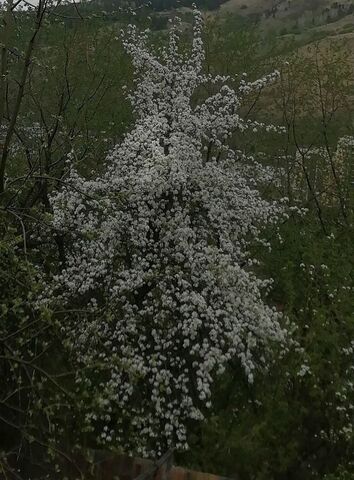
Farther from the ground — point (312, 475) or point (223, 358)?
point (223, 358)

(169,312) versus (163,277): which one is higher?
(163,277)

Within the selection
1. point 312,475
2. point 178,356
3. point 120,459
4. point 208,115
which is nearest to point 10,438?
point 120,459

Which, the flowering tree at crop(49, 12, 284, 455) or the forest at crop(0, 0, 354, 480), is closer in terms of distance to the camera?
the forest at crop(0, 0, 354, 480)

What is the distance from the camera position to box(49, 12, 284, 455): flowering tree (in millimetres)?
8820

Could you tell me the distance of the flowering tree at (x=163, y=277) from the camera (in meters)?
8.82

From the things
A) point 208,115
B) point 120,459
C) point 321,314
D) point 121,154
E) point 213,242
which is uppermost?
point 208,115

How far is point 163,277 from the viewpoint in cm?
927

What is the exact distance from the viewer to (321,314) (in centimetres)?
883

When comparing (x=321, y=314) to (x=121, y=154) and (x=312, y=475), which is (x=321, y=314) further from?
(x=121, y=154)

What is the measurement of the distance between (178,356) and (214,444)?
1540 millimetres

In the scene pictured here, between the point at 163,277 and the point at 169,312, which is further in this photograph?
the point at 169,312

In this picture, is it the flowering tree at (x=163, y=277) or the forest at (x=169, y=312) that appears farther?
the flowering tree at (x=163, y=277)

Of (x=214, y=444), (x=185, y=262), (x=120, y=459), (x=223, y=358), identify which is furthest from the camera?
(x=185, y=262)

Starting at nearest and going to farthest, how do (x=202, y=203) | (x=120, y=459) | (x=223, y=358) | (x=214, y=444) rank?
(x=120, y=459)
(x=214, y=444)
(x=223, y=358)
(x=202, y=203)
